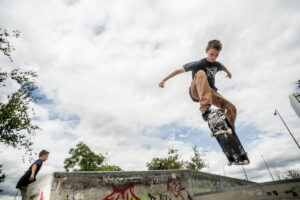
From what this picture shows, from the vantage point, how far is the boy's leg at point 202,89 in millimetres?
4741

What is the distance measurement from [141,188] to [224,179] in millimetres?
6980

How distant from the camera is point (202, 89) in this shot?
486 centimetres

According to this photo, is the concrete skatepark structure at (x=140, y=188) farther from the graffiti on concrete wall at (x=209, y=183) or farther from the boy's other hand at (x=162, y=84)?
the boy's other hand at (x=162, y=84)

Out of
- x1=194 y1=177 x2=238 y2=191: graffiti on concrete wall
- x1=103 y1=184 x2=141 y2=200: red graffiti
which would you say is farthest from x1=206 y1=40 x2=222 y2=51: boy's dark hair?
x1=194 y1=177 x2=238 y2=191: graffiti on concrete wall

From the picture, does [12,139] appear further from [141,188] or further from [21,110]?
[141,188]

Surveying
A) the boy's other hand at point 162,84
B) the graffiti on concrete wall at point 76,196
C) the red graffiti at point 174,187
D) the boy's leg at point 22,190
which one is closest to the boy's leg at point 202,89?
the boy's other hand at point 162,84

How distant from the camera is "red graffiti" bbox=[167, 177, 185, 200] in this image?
585 cm

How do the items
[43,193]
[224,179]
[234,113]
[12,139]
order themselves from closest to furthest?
[43,193] → [234,113] → [224,179] → [12,139]

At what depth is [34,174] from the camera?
5.13 m

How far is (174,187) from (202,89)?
371 cm

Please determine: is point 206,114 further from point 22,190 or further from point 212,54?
point 22,190

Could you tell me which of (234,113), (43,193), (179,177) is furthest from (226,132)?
(43,193)

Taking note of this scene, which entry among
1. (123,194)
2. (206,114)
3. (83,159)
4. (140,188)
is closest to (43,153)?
(123,194)

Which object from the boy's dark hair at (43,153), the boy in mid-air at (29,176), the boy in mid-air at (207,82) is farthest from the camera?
the boy's dark hair at (43,153)
